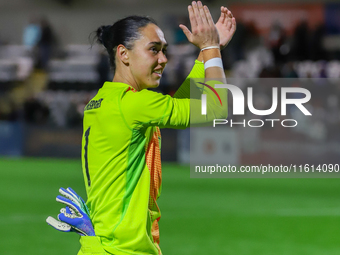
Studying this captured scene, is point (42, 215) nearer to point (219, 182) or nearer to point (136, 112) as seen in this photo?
point (219, 182)

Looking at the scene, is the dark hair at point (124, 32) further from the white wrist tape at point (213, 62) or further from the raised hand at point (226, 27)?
the raised hand at point (226, 27)

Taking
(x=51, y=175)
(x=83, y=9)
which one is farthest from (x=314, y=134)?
(x=83, y=9)

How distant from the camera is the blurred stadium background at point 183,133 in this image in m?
7.83

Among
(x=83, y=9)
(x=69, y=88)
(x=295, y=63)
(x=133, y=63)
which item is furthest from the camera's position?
(x=83, y=9)

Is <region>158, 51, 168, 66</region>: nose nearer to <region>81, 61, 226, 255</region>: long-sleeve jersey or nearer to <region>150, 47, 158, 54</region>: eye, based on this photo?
<region>150, 47, 158, 54</region>: eye

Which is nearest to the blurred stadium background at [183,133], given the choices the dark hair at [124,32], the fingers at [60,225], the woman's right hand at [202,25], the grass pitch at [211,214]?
the grass pitch at [211,214]

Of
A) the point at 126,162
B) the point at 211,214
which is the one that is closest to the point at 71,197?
the point at 126,162


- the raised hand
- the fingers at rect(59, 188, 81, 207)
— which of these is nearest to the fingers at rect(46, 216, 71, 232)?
the fingers at rect(59, 188, 81, 207)

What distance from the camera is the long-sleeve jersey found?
267 centimetres

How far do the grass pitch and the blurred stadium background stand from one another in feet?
0.07

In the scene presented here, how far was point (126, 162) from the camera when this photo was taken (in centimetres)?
274

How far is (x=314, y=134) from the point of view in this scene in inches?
547

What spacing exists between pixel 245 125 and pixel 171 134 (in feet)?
6.82

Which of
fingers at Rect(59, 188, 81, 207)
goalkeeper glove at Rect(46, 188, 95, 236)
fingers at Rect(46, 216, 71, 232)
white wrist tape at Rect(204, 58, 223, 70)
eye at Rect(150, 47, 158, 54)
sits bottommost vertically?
fingers at Rect(46, 216, 71, 232)
